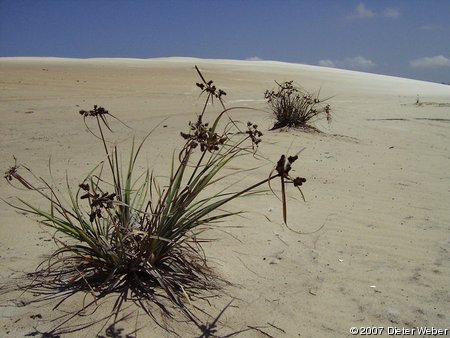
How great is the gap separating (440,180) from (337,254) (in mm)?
2451

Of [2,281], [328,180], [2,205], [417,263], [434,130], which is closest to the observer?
[2,281]

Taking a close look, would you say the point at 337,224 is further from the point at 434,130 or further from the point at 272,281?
the point at 434,130

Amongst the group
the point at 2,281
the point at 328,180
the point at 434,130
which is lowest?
the point at 2,281

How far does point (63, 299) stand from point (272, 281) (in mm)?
1082

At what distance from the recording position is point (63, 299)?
6.71 ft

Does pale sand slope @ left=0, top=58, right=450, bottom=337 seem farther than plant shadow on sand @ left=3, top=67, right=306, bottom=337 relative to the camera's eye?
Yes

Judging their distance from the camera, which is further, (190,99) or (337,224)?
(190,99)

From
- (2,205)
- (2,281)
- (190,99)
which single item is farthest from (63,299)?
(190,99)

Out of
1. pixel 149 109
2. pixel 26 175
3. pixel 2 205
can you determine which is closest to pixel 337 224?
pixel 2 205

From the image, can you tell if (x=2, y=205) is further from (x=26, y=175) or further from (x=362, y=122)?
(x=362, y=122)

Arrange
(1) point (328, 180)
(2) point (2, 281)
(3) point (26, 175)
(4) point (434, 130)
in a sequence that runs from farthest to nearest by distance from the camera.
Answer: (4) point (434, 130) < (1) point (328, 180) < (3) point (26, 175) < (2) point (2, 281)

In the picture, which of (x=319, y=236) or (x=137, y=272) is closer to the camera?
(x=137, y=272)

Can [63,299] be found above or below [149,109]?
below

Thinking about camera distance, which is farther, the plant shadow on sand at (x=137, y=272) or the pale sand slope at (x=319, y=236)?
the pale sand slope at (x=319, y=236)
